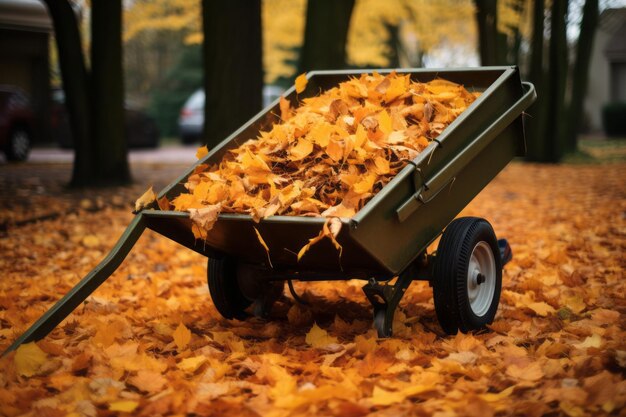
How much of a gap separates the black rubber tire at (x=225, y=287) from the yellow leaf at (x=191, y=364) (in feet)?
3.07

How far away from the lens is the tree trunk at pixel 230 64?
894cm

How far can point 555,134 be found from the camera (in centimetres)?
1605

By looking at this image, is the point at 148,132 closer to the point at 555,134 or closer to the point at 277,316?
the point at 555,134

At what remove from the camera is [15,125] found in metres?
17.3

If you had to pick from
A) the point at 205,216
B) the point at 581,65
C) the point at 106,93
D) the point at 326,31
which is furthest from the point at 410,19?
the point at 205,216

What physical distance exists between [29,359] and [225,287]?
132 cm

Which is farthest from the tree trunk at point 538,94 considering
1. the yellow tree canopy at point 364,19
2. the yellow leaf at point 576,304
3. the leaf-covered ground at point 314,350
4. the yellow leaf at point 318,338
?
the yellow leaf at point 318,338

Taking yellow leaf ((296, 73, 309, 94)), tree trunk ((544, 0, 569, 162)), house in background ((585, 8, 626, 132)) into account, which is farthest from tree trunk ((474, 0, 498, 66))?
house in background ((585, 8, 626, 132))

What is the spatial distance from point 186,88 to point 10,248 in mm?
25822

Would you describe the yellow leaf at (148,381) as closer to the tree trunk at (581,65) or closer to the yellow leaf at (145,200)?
the yellow leaf at (145,200)

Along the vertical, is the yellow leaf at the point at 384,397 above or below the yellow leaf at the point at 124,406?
above

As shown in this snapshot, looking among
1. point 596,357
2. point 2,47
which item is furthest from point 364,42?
point 596,357

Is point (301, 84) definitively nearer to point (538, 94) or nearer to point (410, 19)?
point (538, 94)

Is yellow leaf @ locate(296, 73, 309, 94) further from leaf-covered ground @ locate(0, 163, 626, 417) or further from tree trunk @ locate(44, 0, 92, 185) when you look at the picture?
tree trunk @ locate(44, 0, 92, 185)
